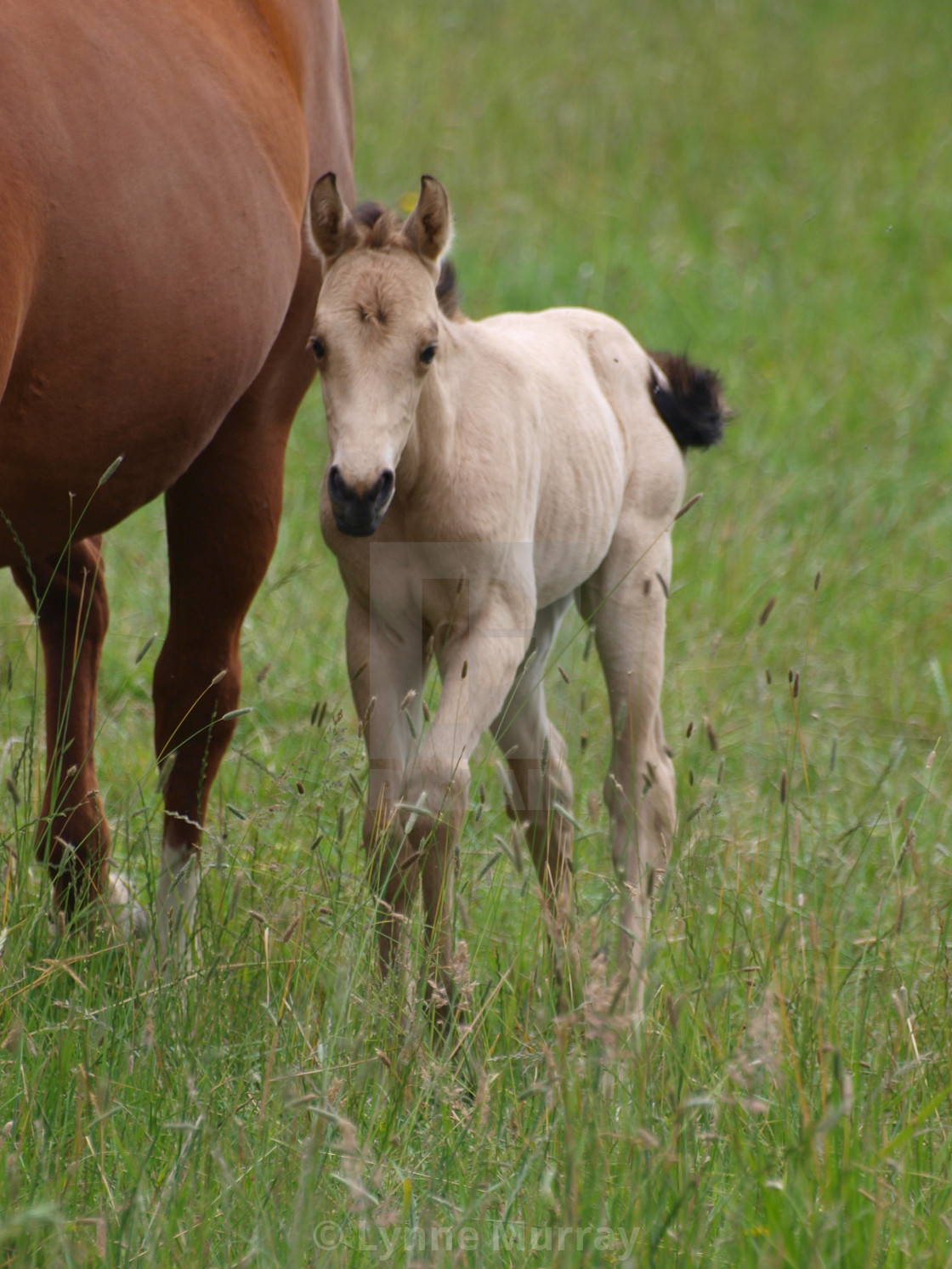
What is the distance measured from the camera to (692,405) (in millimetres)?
3490

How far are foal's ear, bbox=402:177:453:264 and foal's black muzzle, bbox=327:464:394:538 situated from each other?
52 cm

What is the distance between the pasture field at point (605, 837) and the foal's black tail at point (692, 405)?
603mm

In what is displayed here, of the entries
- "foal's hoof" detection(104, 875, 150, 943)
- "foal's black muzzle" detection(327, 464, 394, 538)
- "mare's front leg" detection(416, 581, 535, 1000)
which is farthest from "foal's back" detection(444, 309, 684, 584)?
"foal's hoof" detection(104, 875, 150, 943)

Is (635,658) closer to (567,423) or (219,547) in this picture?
(567,423)

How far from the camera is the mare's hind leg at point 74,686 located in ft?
11.1

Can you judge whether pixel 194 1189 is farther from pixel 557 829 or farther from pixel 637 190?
pixel 637 190

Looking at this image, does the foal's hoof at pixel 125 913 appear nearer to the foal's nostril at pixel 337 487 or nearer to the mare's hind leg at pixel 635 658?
the foal's nostril at pixel 337 487

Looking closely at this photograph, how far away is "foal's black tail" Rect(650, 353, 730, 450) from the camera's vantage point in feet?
11.5

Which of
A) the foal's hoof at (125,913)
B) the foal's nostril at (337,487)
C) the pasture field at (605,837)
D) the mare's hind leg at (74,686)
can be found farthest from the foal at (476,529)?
the mare's hind leg at (74,686)

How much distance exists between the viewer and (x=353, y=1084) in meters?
2.08

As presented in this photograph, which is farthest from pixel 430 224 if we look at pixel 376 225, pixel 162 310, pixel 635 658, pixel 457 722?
pixel 635 658

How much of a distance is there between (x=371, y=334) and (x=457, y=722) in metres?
0.69

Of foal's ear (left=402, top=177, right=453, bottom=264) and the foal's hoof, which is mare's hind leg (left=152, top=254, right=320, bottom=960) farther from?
foal's ear (left=402, top=177, right=453, bottom=264)

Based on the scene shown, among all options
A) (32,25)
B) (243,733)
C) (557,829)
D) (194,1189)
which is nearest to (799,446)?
(243,733)
